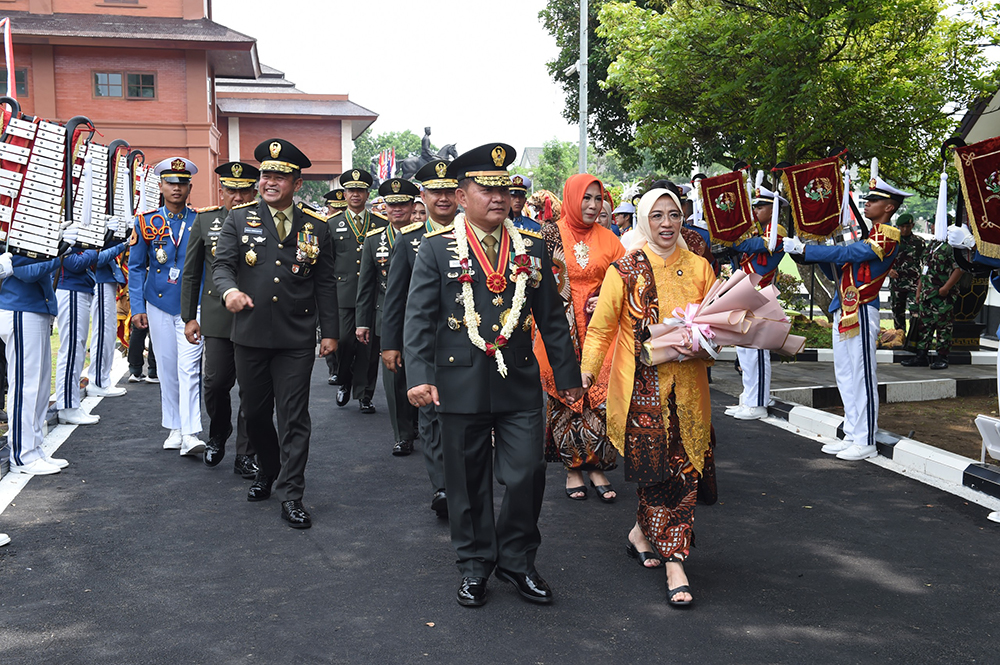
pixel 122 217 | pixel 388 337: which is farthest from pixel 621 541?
pixel 122 217

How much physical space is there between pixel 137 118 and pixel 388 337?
2840 cm

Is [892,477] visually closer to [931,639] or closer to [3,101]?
[931,639]

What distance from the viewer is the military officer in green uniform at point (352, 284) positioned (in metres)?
9.23

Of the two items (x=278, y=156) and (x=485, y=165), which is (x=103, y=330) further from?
(x=485, y=165)

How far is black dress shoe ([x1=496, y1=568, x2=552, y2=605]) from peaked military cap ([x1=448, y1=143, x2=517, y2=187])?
1842 mm

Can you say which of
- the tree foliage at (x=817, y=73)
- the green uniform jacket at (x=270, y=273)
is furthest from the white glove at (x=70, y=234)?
the tree foliage at (x=817, y=73)

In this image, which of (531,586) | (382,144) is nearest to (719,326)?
(531,586)

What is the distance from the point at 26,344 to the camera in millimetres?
6449

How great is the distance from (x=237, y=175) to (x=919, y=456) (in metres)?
5.56

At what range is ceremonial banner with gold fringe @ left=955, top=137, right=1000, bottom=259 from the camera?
5707mm

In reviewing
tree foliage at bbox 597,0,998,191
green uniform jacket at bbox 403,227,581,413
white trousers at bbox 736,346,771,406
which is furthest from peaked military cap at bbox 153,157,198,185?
tree foliage at bbox 597,0,998,191

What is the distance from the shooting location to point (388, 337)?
5.03m

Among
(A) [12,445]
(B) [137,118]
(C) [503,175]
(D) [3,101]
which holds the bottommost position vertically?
(A) [12,445]

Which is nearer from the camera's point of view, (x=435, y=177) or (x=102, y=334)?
(x=435, y=177)
